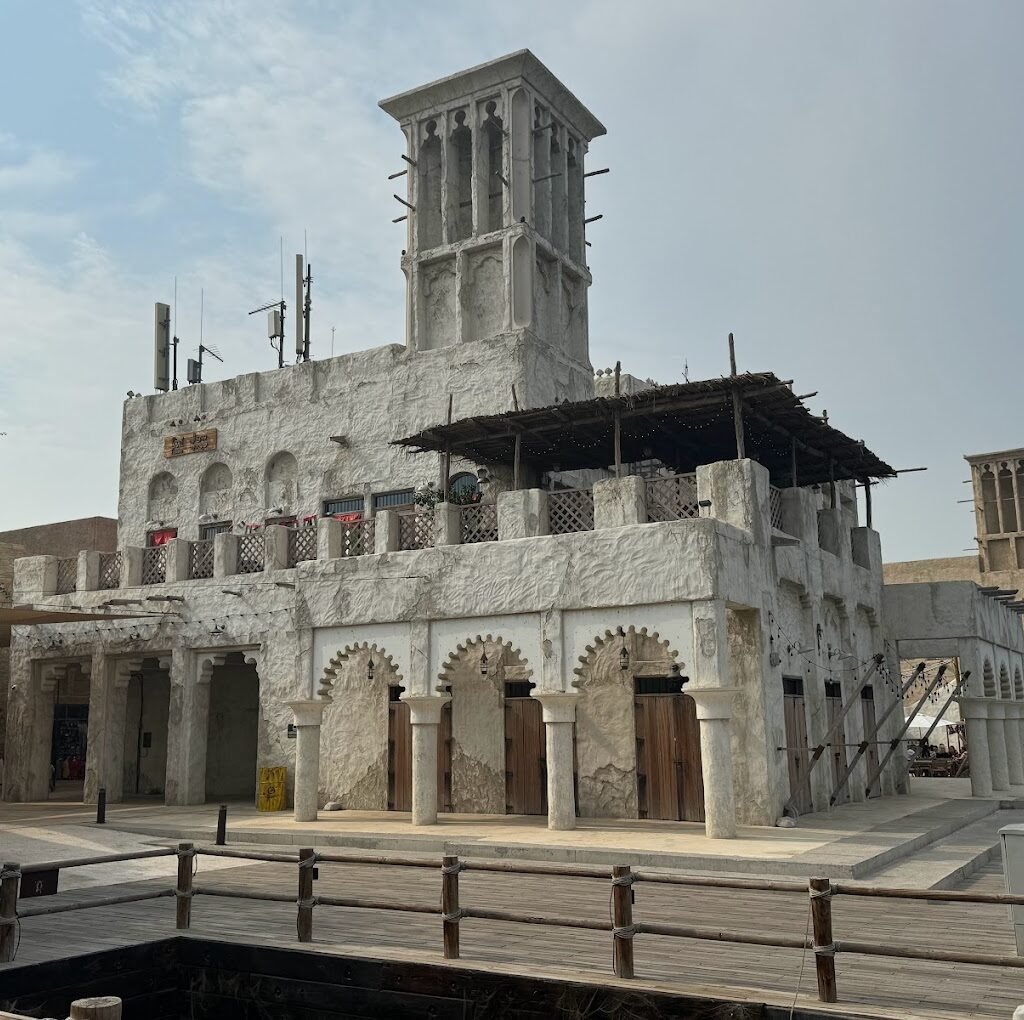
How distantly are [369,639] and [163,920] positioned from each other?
320 inches

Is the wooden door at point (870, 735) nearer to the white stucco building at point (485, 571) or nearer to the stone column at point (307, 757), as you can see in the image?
the white stucco building at point (485, 571)

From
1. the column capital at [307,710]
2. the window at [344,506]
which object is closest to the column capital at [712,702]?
the column capital at [307,710]

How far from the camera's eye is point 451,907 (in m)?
7.95

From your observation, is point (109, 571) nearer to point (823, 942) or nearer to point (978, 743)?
point (978, 743)

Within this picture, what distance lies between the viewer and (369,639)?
17.8 meters

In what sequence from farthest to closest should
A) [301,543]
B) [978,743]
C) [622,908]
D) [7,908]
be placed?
[301,543], [978,743], [7,908], [622,908]

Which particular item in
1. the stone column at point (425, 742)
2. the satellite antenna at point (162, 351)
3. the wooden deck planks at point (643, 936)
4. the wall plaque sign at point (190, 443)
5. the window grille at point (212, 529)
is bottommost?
the wooden deck planks at point (643, 936)

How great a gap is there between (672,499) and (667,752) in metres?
4.38

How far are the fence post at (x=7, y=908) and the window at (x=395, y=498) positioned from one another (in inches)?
560

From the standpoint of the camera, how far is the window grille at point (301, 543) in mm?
21625

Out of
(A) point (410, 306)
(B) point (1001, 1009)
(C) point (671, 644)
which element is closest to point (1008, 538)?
(A) point (410, 306)

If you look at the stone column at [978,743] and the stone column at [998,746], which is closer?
the stone column at [978,743]

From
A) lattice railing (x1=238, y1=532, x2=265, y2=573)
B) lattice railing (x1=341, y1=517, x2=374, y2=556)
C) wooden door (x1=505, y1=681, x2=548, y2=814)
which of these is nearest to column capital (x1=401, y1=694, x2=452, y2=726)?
wooden door (x1=505, y1=681, x2=548, y2=814)

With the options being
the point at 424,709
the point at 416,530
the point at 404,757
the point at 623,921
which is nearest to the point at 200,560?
the point at 404,757
